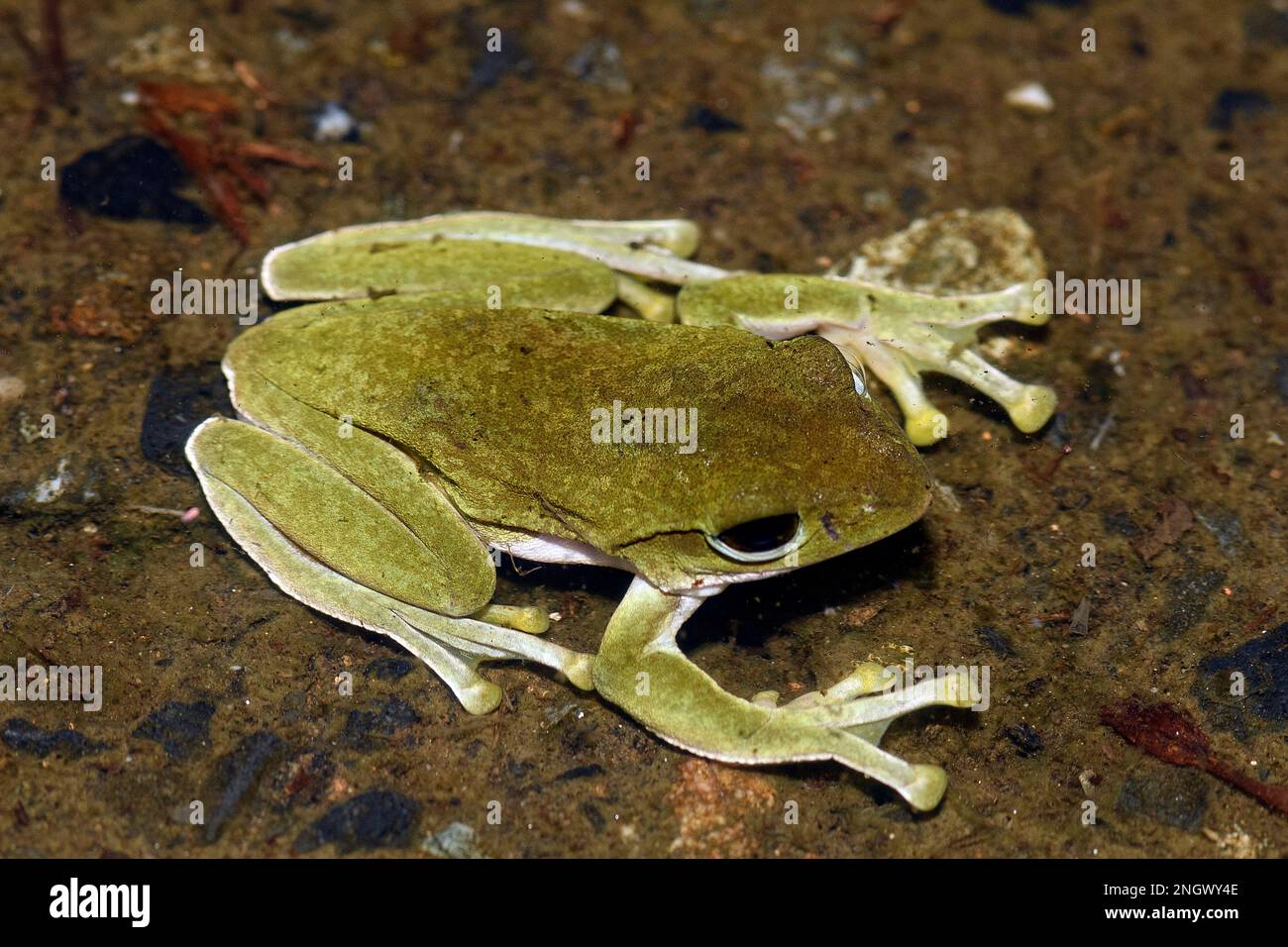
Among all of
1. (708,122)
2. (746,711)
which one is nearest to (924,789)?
(746,711)

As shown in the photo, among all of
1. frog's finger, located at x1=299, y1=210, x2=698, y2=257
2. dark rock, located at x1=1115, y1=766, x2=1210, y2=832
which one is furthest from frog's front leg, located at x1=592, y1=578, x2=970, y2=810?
frog's finger, located at x1=299, y1=210, x2=698, y2=257

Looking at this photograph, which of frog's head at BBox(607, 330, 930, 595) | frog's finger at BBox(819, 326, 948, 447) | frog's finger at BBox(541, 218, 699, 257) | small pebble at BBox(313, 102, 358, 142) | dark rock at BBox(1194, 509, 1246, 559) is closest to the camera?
frog's head at BBox(607, 330, 930, 595)

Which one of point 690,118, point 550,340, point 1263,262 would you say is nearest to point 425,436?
point 550,340

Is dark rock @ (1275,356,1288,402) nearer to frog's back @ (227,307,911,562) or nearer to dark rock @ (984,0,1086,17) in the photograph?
frog's back @ (227,307,911,562)

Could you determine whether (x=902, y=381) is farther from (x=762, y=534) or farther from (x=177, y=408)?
(x=177, y=408)

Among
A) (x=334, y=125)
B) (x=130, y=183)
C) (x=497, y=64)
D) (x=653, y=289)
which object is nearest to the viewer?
(x=653, y=289)

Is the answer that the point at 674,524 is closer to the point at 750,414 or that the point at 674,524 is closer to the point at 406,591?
the point at 750,414

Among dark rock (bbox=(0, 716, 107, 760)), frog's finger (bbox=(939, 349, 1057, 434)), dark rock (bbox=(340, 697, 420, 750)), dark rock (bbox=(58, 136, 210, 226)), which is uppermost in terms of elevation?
dark rock (bbox=(58, 136, 210, 226))
